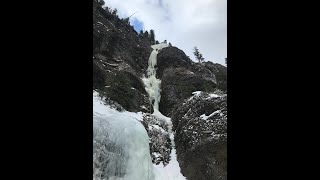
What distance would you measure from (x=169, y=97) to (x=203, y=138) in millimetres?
7097

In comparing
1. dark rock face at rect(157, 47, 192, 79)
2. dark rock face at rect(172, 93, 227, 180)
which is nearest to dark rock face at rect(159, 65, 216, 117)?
dark rock face at rect(157, 47, 192, 79)

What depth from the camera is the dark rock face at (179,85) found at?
20891mm

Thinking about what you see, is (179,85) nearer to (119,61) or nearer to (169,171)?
(119,61)

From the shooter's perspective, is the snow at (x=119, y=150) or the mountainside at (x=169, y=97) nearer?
the snow at (x=119, y=150)

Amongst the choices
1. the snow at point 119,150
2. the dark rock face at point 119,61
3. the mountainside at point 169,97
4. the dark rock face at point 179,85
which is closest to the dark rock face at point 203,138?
the mountainside at point 169,97

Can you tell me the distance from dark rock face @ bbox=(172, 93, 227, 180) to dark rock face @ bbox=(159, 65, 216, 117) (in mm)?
3865

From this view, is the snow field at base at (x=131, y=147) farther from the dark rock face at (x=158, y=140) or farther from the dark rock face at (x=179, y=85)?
the dark rock face at (x=179, y=85)

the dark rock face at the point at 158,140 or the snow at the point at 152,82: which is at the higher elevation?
the snow at the point at 152,82

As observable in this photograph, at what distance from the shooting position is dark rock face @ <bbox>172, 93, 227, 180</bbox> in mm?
13664

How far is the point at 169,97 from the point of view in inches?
841

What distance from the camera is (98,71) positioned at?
2020 centimetres

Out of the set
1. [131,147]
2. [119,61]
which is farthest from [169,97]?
[131,147]

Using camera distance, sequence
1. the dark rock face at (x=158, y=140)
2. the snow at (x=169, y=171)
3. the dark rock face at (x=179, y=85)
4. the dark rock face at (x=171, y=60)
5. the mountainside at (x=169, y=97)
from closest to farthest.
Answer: the mountainside at (x=169, y=97), the snow at (x=169, y=171), the dark rock face at (x=158, y=140), the dark rock face at (x=179, y=85), the dark rock face at (x=171, y=60)
